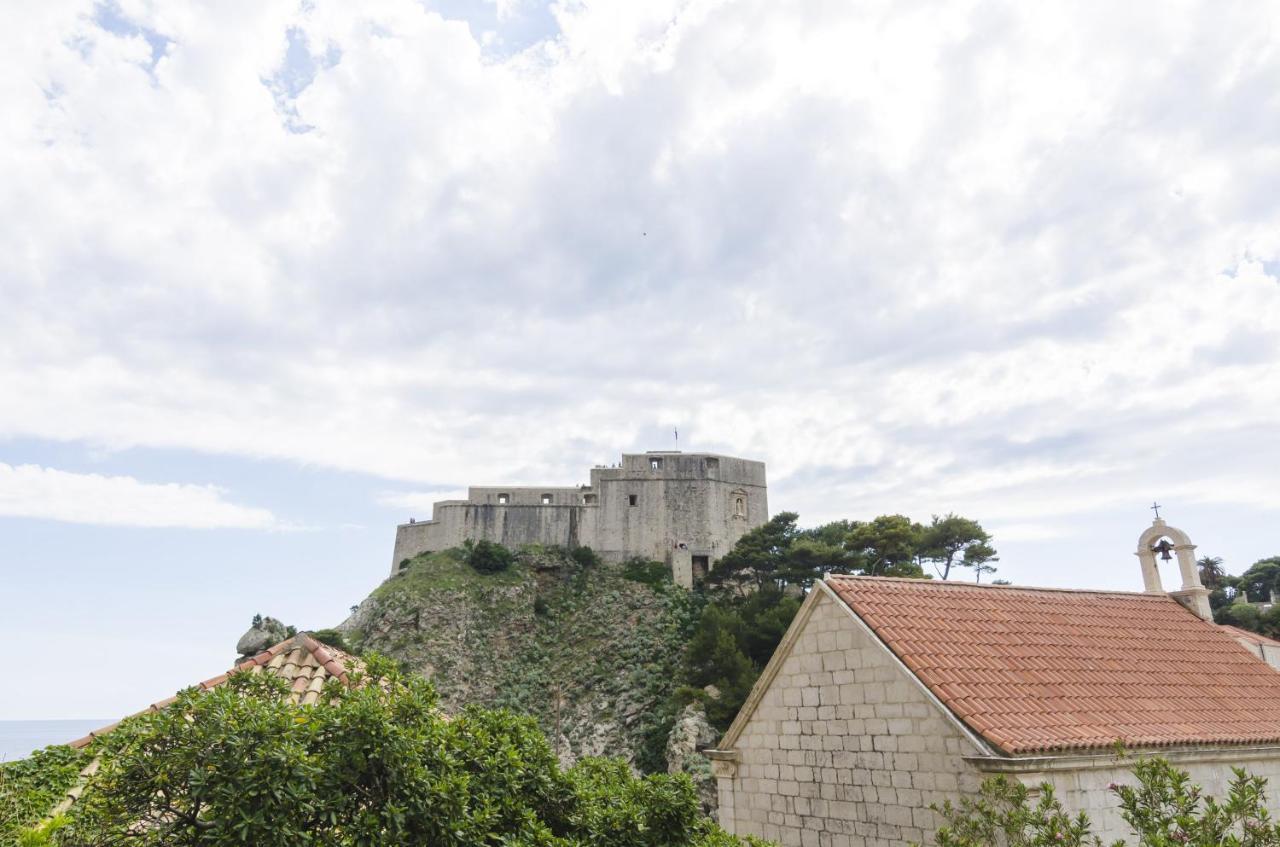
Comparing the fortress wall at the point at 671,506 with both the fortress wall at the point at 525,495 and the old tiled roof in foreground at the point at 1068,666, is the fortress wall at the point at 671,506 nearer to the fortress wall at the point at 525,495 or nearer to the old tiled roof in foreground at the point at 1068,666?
the fortress wall at the point at 525,495

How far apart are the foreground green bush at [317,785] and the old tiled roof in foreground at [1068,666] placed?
17.8 ft

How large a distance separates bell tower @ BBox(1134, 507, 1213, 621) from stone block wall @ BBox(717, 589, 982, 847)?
9494 millimetres

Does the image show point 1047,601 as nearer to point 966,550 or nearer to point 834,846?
point 834,846

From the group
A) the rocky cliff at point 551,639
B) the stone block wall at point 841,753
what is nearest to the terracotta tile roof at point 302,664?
the stone block wall at point 841,753

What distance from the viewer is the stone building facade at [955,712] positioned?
31.2 feet

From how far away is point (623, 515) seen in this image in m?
50.6

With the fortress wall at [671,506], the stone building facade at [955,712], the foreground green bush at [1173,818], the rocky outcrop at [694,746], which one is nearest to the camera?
the foreground green bush at [1173,818]

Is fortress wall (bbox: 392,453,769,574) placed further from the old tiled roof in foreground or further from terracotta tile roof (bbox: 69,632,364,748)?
terracotta tile roof (bbox: 69,632,364,748)

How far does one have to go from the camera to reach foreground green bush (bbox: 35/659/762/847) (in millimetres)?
5090

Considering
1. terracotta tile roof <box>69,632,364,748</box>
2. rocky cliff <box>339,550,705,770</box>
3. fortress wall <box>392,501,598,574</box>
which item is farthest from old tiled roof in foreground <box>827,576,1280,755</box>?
fortress wall <box>392,501,598,574</box>

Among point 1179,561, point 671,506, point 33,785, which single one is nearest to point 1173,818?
point 33,785

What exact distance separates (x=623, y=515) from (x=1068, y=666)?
39.4 m

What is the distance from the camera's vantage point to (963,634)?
1195 centimetres

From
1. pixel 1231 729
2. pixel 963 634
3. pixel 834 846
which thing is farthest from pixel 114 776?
pixel 1231 729
